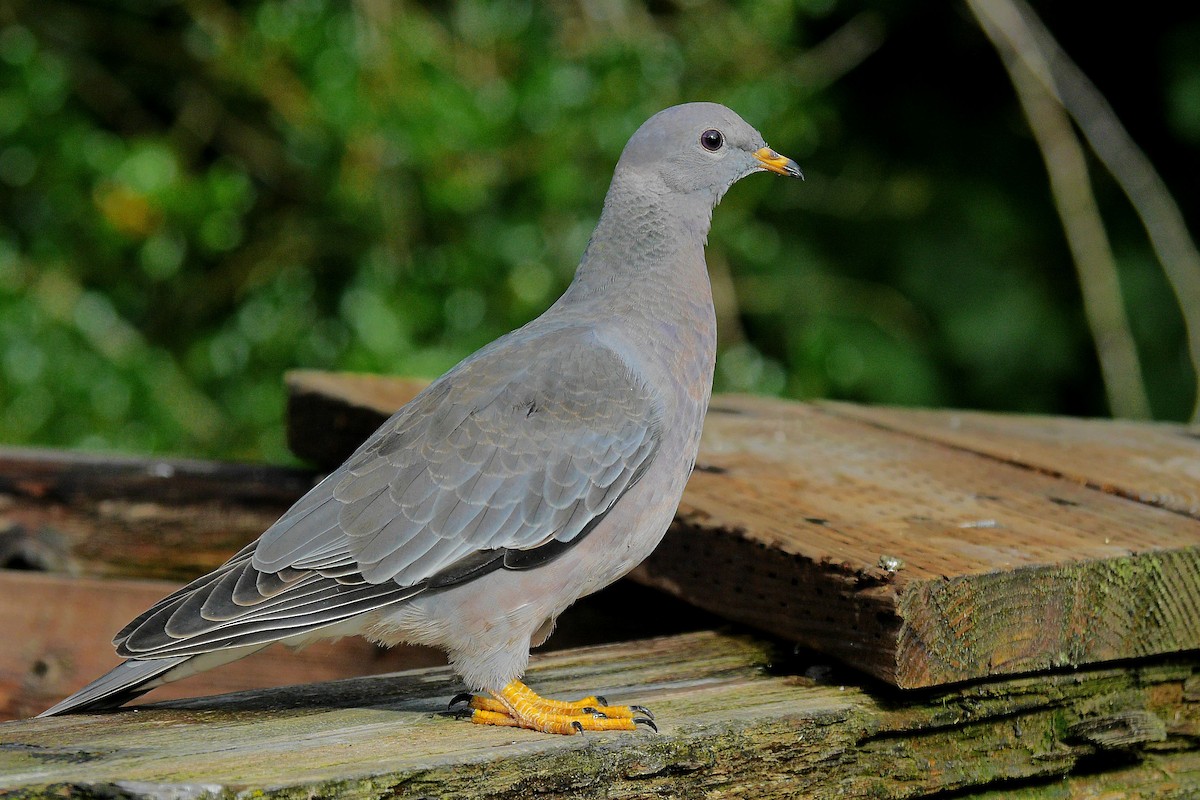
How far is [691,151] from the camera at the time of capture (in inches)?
87.0

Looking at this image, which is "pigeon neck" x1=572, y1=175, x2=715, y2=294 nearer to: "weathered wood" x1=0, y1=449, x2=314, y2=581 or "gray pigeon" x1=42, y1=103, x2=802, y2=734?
"gray pigeon" x1=42, y1=103, x2=802, y2=734

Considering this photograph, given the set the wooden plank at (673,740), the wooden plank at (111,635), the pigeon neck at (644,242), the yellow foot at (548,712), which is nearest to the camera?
the wooden plank at (673,740)

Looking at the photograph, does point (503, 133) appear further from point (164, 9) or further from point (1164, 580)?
point (1164, 580)

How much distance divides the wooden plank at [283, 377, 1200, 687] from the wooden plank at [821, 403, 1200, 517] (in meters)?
0.06

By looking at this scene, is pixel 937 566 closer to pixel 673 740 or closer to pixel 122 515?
pixel 673 740

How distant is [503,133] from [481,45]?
0.47 meters

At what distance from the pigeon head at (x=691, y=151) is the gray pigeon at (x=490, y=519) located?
23 centimetres

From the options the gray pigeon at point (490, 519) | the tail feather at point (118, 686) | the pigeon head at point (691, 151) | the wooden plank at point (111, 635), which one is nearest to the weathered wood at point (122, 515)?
the wooden plank at point (111, 635)

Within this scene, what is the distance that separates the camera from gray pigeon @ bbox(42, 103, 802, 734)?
70.1 inches

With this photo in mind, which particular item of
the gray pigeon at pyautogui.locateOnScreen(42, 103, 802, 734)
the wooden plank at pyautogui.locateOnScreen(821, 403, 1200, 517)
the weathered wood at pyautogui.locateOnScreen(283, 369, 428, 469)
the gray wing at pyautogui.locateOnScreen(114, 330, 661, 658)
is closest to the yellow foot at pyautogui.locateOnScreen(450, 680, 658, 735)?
the gray pigeon at pyautogui.locateOnScreen(42, 103, 802, 734)

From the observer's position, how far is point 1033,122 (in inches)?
175

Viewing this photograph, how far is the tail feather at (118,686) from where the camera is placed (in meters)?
1.69

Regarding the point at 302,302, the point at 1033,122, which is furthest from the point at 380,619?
the point at 1033,122

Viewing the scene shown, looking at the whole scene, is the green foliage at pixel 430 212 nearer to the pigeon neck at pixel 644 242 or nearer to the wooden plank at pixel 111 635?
the wooden plank at pixel 111 635
